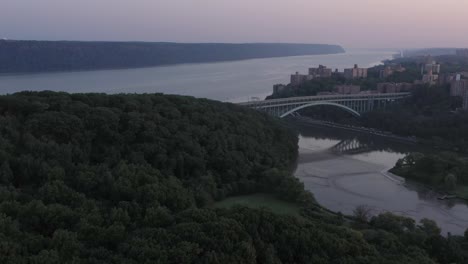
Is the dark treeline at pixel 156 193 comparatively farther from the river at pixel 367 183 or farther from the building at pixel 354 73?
the building at pixel 354 73

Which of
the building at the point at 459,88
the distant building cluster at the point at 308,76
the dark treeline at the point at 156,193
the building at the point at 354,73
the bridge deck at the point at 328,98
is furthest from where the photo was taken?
the building at the point at 354,73

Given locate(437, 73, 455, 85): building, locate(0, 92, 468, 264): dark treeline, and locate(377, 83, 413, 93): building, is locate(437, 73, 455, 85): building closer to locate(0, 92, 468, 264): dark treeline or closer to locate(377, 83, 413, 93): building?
locate(377, 83, 413, 93): building

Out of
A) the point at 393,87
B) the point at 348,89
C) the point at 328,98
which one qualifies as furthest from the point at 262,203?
the point at 393,87

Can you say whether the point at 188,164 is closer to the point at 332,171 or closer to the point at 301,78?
the point at 332,171

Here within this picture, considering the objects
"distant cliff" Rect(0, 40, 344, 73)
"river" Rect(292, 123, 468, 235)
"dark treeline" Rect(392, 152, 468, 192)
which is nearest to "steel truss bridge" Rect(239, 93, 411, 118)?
"river" Rect(292, 123, 468, 235)

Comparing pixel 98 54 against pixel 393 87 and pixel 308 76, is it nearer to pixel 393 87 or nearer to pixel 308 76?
pixel 308 76

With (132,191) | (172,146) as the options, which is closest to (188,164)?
(172,146)

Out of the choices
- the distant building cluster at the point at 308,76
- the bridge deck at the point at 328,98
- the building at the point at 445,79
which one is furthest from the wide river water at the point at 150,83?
the building at the point at 445,79
